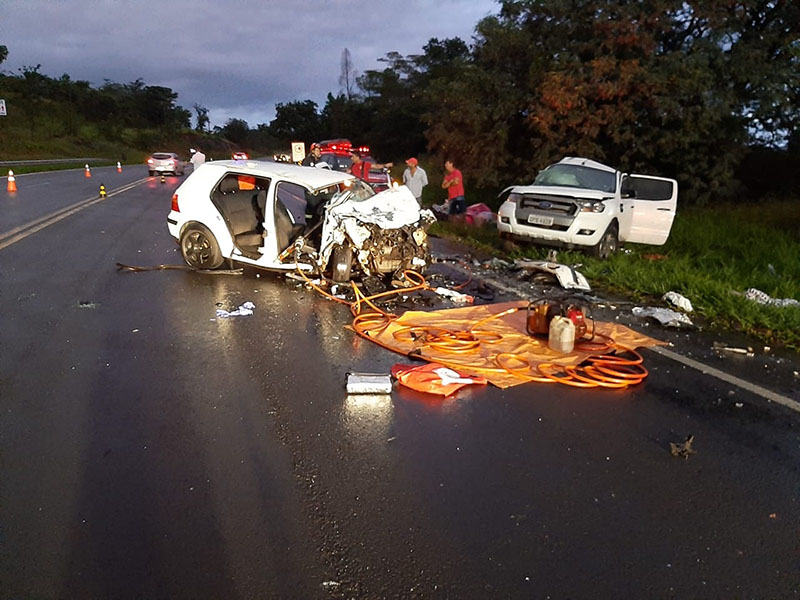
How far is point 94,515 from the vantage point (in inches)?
127

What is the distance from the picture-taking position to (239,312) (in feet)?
23.7

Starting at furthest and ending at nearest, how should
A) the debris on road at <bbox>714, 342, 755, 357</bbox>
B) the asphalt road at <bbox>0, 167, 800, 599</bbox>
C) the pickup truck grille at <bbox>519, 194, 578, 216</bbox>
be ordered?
the pickup truck grille at <bbox>519, 194, 578, 216</bbox>, the debris on road at <bbox>714, 342, 755, 357</bbox>, the asphalt road at <bbox>0, 167, 800, 599</bbox>

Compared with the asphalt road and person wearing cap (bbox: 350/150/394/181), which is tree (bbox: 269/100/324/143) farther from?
the asphalt road

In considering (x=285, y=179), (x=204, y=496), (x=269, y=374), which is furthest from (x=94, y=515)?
(x=285, y=179)

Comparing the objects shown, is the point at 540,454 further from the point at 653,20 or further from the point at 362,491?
the point at 653,20

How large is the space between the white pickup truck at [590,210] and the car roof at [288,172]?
137 inches

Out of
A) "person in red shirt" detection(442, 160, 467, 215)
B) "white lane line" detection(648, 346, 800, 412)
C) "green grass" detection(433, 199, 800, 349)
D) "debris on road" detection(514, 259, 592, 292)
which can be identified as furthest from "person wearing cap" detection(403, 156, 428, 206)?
"white lane line" detection(648, 346, 800, 412)

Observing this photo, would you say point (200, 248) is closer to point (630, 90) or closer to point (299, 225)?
point (299, 225)

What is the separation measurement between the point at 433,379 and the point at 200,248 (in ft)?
17.9

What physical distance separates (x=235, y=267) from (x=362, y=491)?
21.7 feet

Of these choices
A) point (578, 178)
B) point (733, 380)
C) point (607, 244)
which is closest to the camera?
point (733, 380)

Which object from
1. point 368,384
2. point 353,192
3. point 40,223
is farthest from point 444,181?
point 368,384

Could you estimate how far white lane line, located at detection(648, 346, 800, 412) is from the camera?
5.05 metres

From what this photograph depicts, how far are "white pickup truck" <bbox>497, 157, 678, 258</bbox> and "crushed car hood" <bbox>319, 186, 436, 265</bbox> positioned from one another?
2.96 metres
